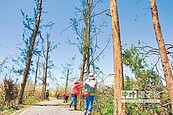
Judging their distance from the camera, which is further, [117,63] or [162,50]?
[117,63]

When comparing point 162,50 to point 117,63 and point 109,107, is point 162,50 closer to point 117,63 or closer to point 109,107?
point 117,63

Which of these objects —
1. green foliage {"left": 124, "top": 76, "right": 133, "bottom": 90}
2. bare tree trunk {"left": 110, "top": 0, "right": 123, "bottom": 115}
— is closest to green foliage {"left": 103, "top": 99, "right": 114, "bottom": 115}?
green foliage {"left": 124, "top": 76, "right": 133, "bottom": 90}

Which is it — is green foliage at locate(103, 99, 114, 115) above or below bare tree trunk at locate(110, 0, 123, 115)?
below

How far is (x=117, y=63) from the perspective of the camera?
350 inches

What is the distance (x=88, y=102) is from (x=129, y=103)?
6.55 ft

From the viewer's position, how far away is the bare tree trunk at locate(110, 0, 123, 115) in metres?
8.77

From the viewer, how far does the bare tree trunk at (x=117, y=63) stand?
8.77 m

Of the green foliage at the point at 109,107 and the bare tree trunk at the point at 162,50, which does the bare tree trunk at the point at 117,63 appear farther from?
the green foliage at the point at 109,107

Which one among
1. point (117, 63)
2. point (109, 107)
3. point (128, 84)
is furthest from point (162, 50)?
point (109, 107)

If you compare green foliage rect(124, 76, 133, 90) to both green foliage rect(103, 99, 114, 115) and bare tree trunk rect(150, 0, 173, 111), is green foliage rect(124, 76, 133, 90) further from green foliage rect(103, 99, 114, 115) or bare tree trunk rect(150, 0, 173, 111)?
bare tree trunk rect(150, 0, 173, 111)

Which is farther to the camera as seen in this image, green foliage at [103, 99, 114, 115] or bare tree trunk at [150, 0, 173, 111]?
green foliage at [103, 99, 114, 115]

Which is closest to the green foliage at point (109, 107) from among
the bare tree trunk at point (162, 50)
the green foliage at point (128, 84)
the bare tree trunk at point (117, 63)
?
the green foliage at point (128, 84)

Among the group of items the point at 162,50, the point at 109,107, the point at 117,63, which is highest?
the point at 162,50

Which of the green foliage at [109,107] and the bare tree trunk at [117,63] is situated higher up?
the bare tree trunk at [117,63]
